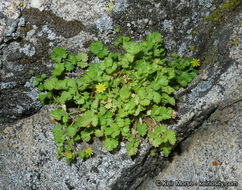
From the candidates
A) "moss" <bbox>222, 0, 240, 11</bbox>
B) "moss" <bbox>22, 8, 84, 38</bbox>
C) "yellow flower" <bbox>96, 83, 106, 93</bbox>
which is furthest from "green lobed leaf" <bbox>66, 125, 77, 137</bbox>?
"moss" <bbox>222, 0, 240, 11</bbox>

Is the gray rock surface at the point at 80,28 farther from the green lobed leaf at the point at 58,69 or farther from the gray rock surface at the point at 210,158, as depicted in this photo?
the gray rock surface at the point at 210,158

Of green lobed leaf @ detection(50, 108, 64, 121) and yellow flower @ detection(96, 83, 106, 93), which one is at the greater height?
yellow flower @ detection(96, 83, 106, 93)

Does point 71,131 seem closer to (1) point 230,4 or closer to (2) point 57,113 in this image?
(2) point 57,113

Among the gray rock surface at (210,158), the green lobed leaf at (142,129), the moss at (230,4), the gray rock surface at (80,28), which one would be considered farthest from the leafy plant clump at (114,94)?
the moss at (230,4)

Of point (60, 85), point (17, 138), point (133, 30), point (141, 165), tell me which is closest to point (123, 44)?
point (133, 30)

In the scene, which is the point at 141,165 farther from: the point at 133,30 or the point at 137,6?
the point at 137,6

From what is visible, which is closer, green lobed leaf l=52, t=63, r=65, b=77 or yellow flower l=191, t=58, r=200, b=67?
green lobed leaf l=52, t=63, r=65, b=77

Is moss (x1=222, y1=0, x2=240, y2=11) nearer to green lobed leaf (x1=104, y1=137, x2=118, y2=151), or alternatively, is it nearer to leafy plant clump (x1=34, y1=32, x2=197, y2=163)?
leafy plant clump (x1=34, y1=32, x2=197, y2=163)
